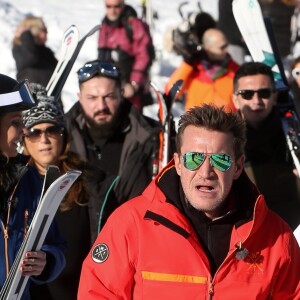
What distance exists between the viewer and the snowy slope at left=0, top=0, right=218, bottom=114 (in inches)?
661

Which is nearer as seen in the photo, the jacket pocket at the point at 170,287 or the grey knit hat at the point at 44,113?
the jacket pocket at the point at 170,287

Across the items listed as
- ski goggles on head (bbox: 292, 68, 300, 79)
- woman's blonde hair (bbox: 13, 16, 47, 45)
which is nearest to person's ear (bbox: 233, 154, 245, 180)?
ski goggles on head (bbox: 292, 68, 300, 79)

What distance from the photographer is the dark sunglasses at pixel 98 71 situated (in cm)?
719

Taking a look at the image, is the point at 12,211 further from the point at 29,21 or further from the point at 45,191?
the point at 29,21

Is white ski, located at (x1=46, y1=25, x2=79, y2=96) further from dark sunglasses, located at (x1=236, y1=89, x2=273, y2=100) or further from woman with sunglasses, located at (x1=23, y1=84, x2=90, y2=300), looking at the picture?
dark sunglasses, located at (x1=236, y1=89, x2=273, y2=100)

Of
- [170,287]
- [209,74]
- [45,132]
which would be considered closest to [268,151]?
[45,132]

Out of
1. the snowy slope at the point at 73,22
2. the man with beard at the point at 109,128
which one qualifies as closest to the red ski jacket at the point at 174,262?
the man with beard at the point at 109,128

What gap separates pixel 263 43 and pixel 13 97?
371 centimetres

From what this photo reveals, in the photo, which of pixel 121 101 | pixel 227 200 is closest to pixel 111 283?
pixel 227 200

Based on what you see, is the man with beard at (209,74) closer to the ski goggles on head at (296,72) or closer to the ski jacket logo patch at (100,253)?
the ski goggles on head at (296,72)

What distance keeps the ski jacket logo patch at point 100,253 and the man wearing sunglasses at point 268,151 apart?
8.54 ft

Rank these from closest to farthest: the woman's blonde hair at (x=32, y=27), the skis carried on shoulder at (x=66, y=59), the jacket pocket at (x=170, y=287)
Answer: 1. the jacket pocket at (x=170, y=287)
2. the skis carried on shoulder at (x=66, y=59)
3. the woman's blonde hair at (x=32, y=27)

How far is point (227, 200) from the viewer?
13.8ft

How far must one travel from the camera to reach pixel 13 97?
4613 mm
